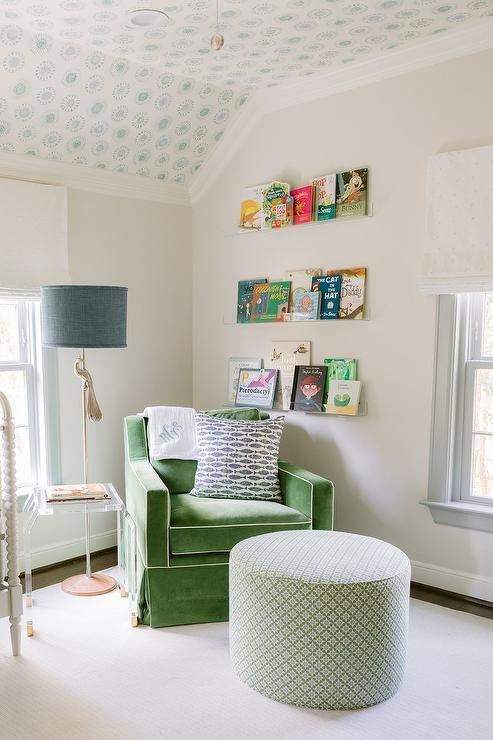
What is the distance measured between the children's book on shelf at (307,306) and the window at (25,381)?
1.38m

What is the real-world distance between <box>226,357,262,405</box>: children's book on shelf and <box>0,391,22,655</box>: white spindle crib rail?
1608 millimetres

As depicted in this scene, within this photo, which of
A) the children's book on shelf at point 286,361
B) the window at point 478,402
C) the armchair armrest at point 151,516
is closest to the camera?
the armchair armrest at point 151,516

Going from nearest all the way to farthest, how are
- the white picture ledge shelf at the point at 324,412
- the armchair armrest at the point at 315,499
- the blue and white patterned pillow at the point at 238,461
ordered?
the armchair armrest at the point at 315,499
the blue and white patterned pillow at the point at 238,461
the white picture ledge shelf at the point at 324,412

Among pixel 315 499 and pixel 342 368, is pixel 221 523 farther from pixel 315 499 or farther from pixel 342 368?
pixel 342 368

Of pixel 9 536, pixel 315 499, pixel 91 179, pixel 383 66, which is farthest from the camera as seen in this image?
pixel 91 179

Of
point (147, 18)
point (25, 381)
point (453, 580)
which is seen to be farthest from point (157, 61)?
point (453, 580)

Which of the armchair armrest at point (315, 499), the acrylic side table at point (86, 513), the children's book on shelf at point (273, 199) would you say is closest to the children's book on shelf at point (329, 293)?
the children's book on shelf at point (273, 199)

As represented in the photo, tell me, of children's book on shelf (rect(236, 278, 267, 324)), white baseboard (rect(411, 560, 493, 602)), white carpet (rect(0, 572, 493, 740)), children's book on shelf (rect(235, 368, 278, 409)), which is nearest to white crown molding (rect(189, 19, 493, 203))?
children's book on shelf (rect(236, 278, 267, 324))

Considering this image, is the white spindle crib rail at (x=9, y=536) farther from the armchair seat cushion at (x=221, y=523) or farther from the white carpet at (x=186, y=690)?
the armchair seat cushion at (x=221, y=523)

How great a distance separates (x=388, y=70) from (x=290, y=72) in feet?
1.64

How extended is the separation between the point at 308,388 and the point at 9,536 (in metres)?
1.70

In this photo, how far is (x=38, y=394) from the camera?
349 cm

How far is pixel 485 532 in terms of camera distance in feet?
9.81

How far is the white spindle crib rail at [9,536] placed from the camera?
254cm
